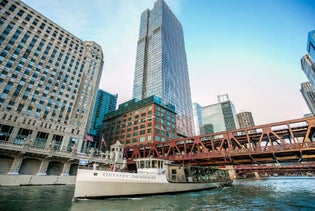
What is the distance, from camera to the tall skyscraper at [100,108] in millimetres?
116562

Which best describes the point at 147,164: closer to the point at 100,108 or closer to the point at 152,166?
the point at 152,166

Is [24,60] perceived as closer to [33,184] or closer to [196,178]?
[33,184]

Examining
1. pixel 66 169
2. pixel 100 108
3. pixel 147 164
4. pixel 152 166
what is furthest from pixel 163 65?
pixel 152 166

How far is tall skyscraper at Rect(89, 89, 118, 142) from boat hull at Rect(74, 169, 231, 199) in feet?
328

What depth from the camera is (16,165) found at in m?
32.0

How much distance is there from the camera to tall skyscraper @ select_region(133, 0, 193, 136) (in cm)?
10138

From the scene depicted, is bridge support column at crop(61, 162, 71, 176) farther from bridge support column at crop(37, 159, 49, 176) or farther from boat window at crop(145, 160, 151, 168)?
boat window at crop(145, 160, 151, 168)

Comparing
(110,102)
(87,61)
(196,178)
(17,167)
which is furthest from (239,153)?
(110,102)

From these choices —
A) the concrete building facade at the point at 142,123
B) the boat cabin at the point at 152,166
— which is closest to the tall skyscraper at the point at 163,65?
the concrete building facade at the point at 142,123

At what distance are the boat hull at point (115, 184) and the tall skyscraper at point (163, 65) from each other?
73507 millimetres

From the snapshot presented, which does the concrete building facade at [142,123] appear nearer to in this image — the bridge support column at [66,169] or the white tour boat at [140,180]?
the bridge support column at [66,169]

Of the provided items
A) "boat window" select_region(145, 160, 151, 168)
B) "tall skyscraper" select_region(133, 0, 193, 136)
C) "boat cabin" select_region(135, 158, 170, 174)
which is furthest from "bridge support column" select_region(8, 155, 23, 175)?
"tall skyscraper" select_region(133, 0, 193, 136)

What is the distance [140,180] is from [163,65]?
315 ft

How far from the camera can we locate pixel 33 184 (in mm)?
31109
